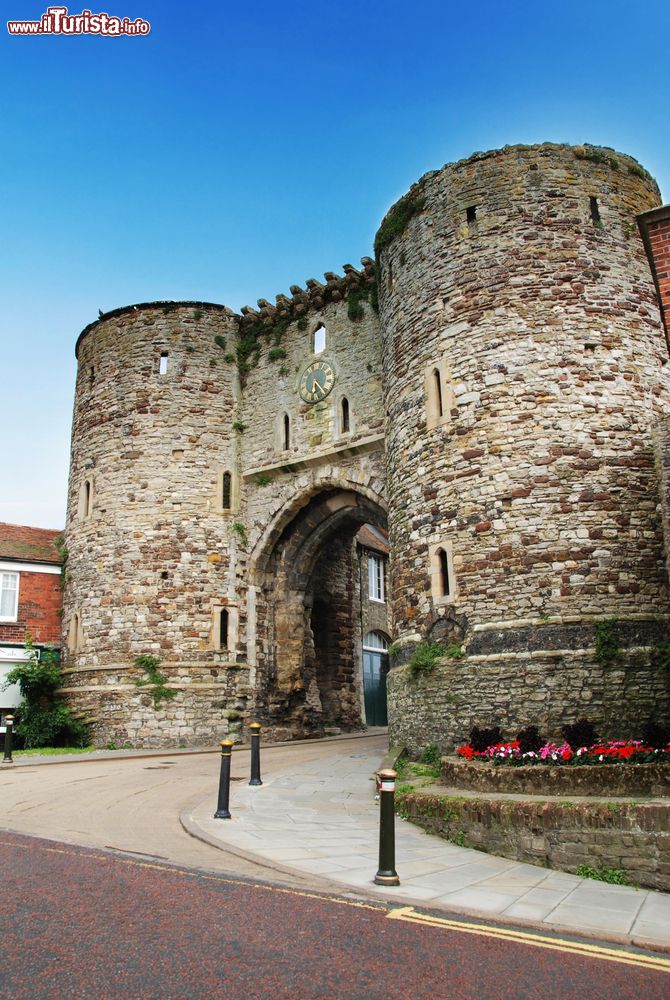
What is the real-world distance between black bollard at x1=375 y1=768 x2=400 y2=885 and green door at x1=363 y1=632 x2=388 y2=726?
73.7 ft

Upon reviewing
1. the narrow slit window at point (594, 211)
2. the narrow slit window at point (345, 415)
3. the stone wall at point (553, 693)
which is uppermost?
the narrow slit window at point (594, 211)

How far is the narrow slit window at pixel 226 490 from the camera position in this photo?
2131 centimetres

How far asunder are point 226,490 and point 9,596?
21.1 feet

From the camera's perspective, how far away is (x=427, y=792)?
9.14 meters

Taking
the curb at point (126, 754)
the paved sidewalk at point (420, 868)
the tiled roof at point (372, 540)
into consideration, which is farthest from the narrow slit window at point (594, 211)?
the tiled roof at point (372, 540)

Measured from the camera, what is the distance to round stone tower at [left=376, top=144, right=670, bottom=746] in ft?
39.2

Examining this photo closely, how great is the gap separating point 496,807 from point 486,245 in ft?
32.6

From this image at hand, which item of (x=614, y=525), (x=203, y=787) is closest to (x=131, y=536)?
(x=203, y=787)

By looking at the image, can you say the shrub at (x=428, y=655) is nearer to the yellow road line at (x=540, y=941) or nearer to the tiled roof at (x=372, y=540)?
the yellow road line at (x=540, y=941)

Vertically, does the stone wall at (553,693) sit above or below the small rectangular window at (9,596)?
below

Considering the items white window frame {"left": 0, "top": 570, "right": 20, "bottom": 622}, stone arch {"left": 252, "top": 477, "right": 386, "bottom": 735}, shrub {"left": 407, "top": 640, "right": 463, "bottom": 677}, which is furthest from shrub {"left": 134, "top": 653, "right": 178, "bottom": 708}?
shrub {"left": 407, "top": 640, "right": 463, "bottom": 677}

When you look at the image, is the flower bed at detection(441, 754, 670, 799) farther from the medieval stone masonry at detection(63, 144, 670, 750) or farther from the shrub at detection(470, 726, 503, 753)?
the medieval stone masonry at detection(63, 144, 670, 750)

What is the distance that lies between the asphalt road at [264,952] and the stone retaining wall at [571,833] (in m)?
2.09

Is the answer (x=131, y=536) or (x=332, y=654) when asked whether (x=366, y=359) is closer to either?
(x=131, y=536)
